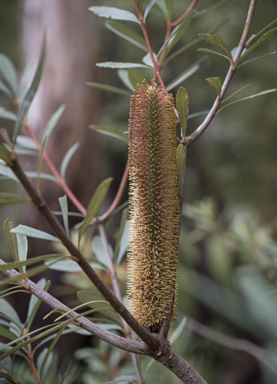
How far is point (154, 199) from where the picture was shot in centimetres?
27

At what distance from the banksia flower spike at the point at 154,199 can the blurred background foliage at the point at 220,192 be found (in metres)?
0.44

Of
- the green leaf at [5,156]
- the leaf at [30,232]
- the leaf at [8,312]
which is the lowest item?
the leaf at [8,312]

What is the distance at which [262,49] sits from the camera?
196cm

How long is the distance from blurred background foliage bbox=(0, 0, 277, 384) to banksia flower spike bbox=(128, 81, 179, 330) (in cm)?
44

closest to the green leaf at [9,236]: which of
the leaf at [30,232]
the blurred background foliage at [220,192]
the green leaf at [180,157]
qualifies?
the leaf at [30,232]

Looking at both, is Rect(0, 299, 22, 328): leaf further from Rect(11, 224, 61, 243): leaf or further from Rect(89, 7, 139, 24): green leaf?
Rect(89, 7, 139, 24): green leaf

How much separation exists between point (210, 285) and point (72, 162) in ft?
3.03

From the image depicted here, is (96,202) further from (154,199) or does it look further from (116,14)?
(116,14)

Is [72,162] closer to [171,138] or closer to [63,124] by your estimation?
[63,124]

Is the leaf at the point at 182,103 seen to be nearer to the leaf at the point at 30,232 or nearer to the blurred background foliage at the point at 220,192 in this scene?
the leaf at the point at 30,232

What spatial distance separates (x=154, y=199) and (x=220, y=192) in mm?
2614

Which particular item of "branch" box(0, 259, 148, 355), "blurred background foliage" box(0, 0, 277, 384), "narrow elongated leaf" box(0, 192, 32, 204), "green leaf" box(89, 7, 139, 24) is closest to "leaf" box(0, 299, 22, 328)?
"branch" box(0, 259, 148, 355)

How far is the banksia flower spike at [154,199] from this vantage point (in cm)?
27

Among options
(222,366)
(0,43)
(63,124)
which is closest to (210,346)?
(222,366)
